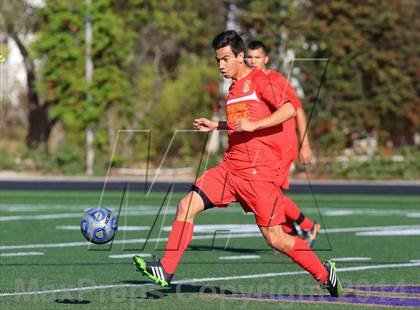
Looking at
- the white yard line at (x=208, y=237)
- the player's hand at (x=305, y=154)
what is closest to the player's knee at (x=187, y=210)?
the player's hand at (x=305, y=154)

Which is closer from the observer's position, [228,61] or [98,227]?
[228,61]

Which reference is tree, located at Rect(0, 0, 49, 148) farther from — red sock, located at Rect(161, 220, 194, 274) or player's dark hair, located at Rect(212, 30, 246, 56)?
red sock, located at Rect(161, 220, 194, 274)

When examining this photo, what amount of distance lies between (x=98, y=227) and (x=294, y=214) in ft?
13.8

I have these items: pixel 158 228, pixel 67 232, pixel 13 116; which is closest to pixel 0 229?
pixel 67 232

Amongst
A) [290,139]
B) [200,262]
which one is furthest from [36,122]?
[200,262]

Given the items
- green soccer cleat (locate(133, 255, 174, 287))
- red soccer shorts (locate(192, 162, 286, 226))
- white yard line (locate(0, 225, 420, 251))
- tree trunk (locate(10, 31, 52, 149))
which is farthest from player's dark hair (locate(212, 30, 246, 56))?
tree trunk (locate(10, 31, 52, 149))

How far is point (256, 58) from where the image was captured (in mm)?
12500

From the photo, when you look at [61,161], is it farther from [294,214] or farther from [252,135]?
[252,135]

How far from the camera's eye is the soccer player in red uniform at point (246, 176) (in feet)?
29.7

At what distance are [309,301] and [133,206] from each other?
13.7m

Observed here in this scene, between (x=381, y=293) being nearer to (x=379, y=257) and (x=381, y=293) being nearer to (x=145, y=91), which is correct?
(x=379, y=257)

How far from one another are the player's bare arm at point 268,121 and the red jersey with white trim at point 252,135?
0.19 m

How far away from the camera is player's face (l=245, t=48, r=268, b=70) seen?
12445mm

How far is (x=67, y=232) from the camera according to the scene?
1630cm
